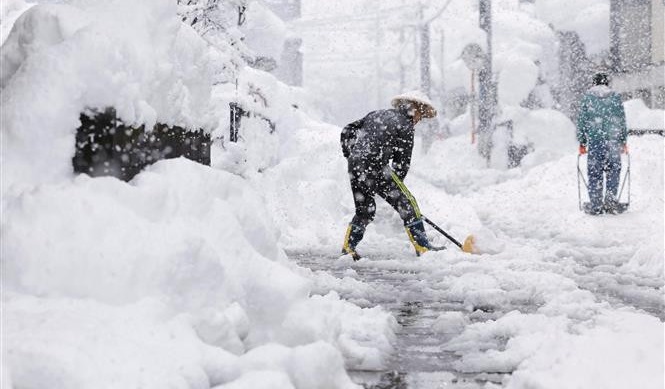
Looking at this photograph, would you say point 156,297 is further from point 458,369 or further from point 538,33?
point 538,33

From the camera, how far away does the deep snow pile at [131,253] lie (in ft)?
7.91

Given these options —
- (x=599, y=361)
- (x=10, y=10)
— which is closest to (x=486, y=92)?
(x=10, y=10)

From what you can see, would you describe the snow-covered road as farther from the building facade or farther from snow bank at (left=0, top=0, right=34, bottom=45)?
the building facade

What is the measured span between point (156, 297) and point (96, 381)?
1.92ft

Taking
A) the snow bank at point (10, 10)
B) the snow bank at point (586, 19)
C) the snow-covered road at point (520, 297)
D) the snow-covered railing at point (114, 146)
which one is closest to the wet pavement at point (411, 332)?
the snow-covered road at point (520, 297)

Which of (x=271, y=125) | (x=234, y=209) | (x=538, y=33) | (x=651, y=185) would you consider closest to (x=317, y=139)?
(x=271, y=125)

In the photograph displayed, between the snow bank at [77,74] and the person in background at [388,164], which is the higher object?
the snow bank at [77,74]

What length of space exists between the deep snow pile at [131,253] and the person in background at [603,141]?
7.69m

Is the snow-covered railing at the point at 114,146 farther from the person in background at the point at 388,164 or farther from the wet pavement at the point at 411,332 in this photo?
the person in background at the point at 388,164

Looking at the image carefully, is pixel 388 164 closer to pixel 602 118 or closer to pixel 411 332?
pixel 411 332

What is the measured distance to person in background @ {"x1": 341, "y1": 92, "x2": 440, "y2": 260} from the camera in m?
7.48

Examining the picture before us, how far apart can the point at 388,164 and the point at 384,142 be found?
252 millimetres

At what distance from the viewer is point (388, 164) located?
7.59 m

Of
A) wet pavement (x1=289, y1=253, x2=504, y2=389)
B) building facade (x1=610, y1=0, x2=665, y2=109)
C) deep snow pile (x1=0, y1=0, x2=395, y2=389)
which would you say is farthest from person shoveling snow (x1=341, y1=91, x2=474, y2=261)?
building facade (x1=610, y1=0, x2=665, y2=109)
